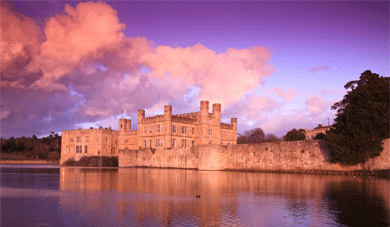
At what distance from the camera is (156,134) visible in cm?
→ 6019

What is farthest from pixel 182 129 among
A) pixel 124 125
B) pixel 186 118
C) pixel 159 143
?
pixel 124 125

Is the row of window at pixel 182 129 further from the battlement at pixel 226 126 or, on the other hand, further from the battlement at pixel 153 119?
the battlement at pixel 226 126

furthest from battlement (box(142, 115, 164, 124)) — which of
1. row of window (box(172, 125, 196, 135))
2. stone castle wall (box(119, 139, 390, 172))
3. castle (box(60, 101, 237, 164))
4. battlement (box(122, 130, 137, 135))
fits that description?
stone castle wall (box(119, 139, 390, 172))

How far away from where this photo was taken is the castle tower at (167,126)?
191 feet

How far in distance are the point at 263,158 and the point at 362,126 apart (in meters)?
11.9

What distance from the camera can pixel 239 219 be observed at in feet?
38.3

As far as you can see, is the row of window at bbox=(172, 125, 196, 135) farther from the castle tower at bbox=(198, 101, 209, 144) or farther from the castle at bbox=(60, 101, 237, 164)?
the castle tower at bbox=(198, 101, 209, 144)

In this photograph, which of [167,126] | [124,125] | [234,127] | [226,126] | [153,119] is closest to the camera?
[167,126]

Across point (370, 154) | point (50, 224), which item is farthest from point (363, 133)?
point (50, 224)

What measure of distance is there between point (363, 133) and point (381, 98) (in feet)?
12.5

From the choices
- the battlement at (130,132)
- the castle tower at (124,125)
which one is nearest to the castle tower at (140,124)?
the battlement at (130,132)

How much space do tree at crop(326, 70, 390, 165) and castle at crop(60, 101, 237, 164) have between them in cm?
3128

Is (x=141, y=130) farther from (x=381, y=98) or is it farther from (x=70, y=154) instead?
(x=381, y=98)

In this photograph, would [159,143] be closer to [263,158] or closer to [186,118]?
[186,118]
